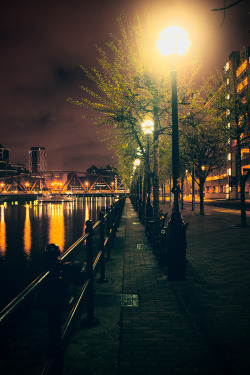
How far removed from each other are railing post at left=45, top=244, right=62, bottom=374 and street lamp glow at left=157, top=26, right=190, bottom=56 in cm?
530

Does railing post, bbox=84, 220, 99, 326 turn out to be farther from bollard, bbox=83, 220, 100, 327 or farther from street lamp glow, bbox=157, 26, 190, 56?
street lamp glow, bbox=157, 26, 190, 56

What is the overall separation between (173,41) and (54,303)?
5635 mm

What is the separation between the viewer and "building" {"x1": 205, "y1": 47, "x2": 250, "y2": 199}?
16.0 meters

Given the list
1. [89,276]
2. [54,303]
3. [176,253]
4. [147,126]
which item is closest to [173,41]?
[176,253]

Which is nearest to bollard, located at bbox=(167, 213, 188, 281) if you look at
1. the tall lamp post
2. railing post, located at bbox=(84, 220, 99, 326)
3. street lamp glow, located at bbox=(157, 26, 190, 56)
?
the tall lamp post

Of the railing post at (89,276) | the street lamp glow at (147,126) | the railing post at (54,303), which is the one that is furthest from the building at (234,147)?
the railing post at (54,303)

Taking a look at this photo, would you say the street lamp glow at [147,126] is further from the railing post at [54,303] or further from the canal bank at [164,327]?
the railing post at [54,303]

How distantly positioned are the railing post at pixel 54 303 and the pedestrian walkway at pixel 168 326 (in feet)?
3.00

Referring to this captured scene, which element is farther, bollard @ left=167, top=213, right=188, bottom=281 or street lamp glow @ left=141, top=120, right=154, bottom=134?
street lamp glow @ left=141, top=120, right=154, bottom=134

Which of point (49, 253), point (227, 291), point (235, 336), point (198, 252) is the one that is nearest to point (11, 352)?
point (49, 253)

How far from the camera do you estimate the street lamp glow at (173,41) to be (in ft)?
20.4

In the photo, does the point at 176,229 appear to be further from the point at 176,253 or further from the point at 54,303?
the point at 54,303

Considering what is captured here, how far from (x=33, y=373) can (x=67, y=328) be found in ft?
1.75

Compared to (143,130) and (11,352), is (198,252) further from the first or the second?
(11,352)
